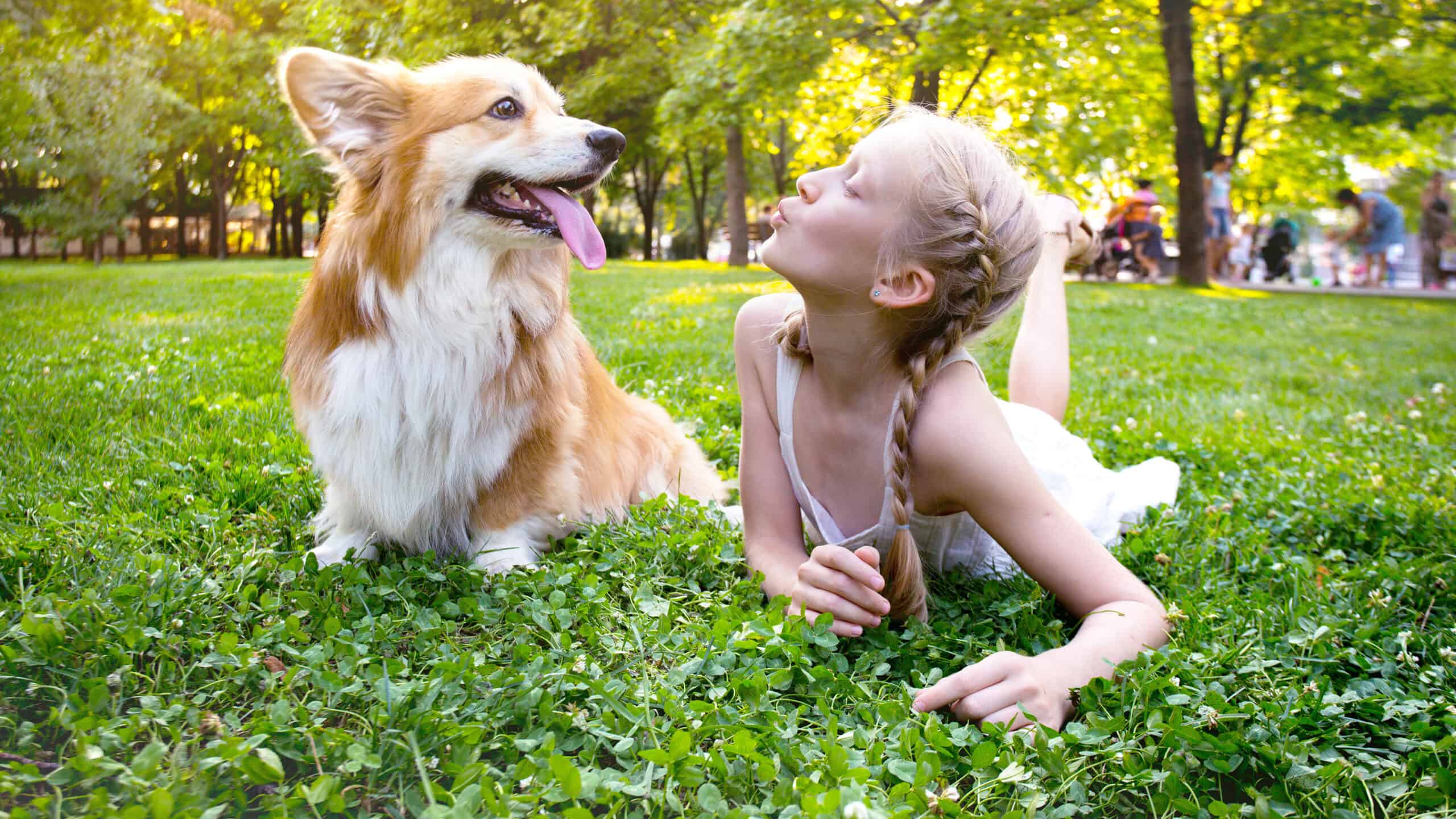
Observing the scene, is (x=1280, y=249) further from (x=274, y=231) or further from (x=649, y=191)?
(x=274, y=231)

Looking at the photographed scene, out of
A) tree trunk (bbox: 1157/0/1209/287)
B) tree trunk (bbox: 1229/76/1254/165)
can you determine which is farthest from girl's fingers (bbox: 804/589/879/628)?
tree trunk (bbox: 1229/76/1254/165)

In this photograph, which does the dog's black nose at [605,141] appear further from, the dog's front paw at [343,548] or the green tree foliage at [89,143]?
the green tree foliage at [89,143]

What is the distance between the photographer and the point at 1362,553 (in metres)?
3.07

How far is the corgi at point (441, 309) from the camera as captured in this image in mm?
2742

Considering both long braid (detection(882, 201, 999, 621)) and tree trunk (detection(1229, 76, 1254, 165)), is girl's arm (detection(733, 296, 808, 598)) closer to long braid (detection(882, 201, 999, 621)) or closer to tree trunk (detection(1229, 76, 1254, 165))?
long braid (detection(882, 201, 999, 621))

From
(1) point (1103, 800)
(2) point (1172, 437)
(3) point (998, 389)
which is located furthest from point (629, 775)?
(3) point (998, 389)

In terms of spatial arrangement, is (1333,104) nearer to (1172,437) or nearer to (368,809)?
(1172,437)

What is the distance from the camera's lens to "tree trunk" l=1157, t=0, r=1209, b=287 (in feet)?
49.8

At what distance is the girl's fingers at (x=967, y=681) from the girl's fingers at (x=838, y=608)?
22 centimetres

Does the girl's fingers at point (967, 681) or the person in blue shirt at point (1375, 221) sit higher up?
the person in blue shirt at point (1375, 221)

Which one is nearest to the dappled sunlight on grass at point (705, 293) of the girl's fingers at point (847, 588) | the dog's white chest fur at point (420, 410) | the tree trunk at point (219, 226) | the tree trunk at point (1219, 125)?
the dog's white chest fur at point (420, 410)

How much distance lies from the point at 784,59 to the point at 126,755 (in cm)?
1352

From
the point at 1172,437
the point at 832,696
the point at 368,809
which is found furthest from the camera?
the point at 1172,437

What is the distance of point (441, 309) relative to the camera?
2785mm
